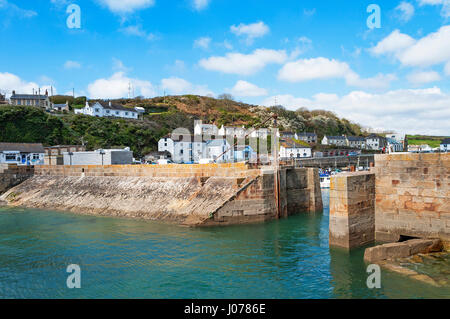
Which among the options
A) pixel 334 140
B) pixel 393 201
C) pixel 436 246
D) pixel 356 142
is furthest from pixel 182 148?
pixel 356 142

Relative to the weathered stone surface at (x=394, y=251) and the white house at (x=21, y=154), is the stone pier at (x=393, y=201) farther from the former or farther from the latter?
the white house at (x=21, y=154)

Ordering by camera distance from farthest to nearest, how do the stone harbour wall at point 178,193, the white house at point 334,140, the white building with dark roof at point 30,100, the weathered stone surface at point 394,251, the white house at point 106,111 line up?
the white house at point 334,140 → the white building with dark roof at point 30,100 → the white house at point 106,111 → the stone harbour wall at point 178,193 → the weathered stone surface at point 394,251

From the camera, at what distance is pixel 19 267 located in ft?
47.3

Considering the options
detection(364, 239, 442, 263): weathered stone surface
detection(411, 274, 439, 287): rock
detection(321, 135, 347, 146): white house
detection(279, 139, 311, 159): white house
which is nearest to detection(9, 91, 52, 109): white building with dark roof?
detection(279, 139, 311, 159): white house

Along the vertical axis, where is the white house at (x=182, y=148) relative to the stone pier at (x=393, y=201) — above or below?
above

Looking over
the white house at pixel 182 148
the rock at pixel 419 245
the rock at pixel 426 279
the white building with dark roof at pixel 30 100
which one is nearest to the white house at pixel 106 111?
the white building with dark roof at pixel 30 100

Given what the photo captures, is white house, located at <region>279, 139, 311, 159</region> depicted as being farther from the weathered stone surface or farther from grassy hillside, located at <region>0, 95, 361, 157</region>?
the weathered stone surface

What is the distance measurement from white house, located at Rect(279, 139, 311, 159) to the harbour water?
71577 mm

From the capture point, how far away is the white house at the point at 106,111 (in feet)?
338

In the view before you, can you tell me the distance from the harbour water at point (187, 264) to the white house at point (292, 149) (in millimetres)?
71577

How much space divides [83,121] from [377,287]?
296 feet

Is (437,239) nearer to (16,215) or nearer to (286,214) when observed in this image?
(286,214)
